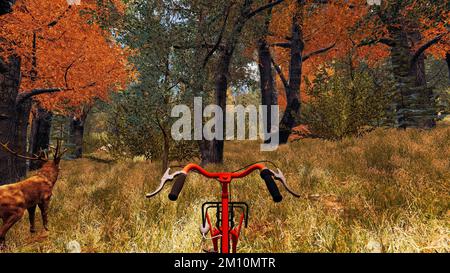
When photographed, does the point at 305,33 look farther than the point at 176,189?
Yes

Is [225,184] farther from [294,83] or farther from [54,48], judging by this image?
[294,83]

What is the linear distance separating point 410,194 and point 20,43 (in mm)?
12712

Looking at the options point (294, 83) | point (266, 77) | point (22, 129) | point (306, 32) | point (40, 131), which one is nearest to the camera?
point (22, 129)

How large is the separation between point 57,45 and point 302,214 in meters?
12.5

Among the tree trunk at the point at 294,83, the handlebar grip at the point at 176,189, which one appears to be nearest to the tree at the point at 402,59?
the tree trunk at the point at 294,83

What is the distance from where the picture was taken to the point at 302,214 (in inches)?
173

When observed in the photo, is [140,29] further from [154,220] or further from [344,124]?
[344,124]

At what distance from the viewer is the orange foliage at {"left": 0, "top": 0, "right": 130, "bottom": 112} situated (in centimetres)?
1116

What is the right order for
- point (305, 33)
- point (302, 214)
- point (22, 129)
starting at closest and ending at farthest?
point (302, 214) < point (22, 129) < point (305, 33)

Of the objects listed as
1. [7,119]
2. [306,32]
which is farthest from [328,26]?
[7,119]

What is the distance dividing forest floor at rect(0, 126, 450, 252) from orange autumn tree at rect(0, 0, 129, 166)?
677 cm

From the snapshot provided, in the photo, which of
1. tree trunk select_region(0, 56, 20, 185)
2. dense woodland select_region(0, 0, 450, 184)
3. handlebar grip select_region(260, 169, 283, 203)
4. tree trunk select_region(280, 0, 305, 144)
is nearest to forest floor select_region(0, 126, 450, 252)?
tree trunk select_region(0, 56, 20, 185)

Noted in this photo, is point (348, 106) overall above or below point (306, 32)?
below
